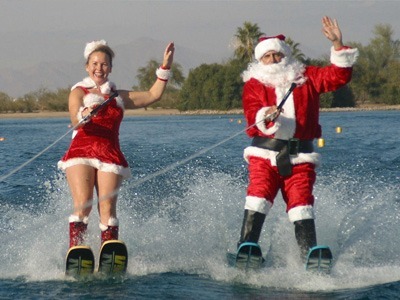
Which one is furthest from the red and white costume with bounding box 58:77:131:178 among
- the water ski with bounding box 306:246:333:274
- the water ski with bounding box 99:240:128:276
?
the water ski with bounding box 306:246:333:274

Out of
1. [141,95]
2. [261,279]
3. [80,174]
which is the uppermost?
[141,95]

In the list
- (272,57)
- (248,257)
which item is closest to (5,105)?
(272,57)

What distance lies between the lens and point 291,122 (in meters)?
6.58

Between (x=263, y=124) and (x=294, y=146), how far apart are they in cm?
30

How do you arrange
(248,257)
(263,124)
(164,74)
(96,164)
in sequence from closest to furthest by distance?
1. (248,257)
2. (263,124)
3. (96,164)
4. (164,74)

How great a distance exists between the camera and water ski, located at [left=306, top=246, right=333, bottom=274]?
625 centimetres

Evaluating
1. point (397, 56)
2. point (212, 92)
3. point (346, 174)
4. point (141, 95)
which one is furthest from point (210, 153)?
point (397, 56)

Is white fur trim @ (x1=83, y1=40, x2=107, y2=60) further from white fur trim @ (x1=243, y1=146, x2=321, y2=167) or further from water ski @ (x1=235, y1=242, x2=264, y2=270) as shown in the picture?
water ski @ (x1=235, y1=242, x2=264, y2=270)

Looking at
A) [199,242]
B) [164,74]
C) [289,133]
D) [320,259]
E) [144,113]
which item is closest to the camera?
[320,259]

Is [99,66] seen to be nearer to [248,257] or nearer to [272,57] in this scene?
[272,57]

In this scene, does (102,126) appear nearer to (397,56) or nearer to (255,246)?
(255,246)

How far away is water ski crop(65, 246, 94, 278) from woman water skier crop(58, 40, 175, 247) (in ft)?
0.98

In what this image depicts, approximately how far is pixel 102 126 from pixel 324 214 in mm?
2660

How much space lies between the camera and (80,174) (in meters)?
6.73
